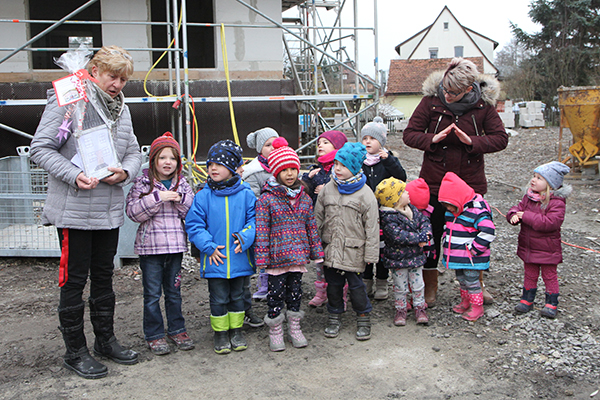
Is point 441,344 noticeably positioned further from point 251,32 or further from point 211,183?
point 251,32

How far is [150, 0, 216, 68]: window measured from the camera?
1030 cm

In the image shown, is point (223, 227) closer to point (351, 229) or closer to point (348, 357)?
point (351, 229)

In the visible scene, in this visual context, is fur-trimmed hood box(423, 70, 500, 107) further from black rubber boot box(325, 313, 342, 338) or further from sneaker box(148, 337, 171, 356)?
sneaker box(148, 337, 171, 356)

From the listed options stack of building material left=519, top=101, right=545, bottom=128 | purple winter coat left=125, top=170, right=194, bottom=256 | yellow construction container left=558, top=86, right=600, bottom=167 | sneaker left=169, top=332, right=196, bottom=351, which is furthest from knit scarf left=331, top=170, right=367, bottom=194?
stack of building material left=519, top=101, right=545, bottom=128

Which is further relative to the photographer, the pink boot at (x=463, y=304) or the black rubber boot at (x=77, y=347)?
the pink boot at (x=463, y=304)

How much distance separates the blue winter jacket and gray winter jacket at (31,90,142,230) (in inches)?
19.0

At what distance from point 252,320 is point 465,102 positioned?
7.77 feet

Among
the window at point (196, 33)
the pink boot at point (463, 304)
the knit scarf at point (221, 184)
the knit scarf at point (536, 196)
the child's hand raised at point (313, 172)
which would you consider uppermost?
the window at point (196, 33)

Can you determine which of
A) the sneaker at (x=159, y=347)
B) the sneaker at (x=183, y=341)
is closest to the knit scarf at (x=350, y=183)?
the sneaker at (x=183, y=341)

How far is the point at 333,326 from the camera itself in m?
3.76

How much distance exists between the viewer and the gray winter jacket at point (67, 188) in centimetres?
294

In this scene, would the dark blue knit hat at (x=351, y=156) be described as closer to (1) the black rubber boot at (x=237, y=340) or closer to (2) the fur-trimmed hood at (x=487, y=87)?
(2) the fur-trimmed hood at (x=487, y=87)

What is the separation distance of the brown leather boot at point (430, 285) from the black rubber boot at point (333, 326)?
865 mm

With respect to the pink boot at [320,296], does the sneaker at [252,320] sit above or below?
below
